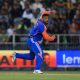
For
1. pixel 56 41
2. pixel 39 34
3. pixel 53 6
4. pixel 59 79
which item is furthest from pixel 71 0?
pixel 59 79

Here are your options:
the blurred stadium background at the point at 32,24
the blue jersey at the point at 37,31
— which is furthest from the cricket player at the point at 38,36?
the blurred stadium background at the point at 32,24

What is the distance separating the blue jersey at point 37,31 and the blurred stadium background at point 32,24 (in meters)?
3.59

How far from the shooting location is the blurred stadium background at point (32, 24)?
17.5 metres

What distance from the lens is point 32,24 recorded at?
1922 centimetres

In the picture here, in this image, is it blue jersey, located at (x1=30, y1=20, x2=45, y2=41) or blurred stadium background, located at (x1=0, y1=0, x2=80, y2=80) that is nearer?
blue jersey, located at (x1=30, y1=20, x2=45, y2=41)

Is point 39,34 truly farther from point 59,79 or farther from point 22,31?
point 22,31

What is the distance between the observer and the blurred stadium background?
690 inches

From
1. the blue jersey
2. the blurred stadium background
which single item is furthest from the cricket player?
the blurred stadium background

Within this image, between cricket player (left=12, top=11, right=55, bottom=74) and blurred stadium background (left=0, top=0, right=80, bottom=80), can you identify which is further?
blurred stadium background (left=0, top=0, right=80, bottom=80)

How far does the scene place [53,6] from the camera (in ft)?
64.3

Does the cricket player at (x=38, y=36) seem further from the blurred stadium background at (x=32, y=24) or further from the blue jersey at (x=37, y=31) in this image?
the blurred stadium background at (x=32, y=24)

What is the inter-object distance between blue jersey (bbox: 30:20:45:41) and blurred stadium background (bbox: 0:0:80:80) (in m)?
3.59

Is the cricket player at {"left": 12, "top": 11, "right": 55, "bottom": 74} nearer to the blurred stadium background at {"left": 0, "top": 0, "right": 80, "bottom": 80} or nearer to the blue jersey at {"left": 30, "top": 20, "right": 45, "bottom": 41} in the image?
the blue jersey at {"left": 30, "top": 20, "right": 45, "bottom": 41}

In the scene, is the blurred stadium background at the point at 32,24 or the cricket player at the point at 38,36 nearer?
the cricket player at the point at 38,36
